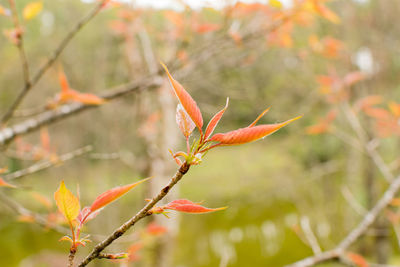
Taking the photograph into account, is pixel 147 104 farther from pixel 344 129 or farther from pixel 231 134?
pixel 344 129

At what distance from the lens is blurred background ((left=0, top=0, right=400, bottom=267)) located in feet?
5.57

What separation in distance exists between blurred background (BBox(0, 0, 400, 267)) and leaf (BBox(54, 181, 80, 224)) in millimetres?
403

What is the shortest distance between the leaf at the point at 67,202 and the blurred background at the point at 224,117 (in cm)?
40

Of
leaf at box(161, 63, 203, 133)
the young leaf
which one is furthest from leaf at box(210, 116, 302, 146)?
the young leaf

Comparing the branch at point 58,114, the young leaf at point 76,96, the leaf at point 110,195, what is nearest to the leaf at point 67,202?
the leaf at point 110,195

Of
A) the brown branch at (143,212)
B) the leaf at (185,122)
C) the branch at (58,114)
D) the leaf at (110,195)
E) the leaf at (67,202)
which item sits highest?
the branch at (58,114)

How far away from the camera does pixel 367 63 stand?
2889 mm

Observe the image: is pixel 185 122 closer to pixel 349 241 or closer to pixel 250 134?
pixel 250 134

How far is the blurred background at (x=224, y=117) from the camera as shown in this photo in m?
1.70

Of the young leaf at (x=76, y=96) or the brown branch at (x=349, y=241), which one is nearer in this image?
the young leaf at (x=76, y=96)

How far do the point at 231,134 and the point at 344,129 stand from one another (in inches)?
173

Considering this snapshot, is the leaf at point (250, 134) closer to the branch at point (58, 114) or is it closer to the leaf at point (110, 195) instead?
the leaf at point (110, 195)

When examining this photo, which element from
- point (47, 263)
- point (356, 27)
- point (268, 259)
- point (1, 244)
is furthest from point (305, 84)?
point (1, 244)

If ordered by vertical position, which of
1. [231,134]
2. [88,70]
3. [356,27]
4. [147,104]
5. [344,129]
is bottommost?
[231,134]
